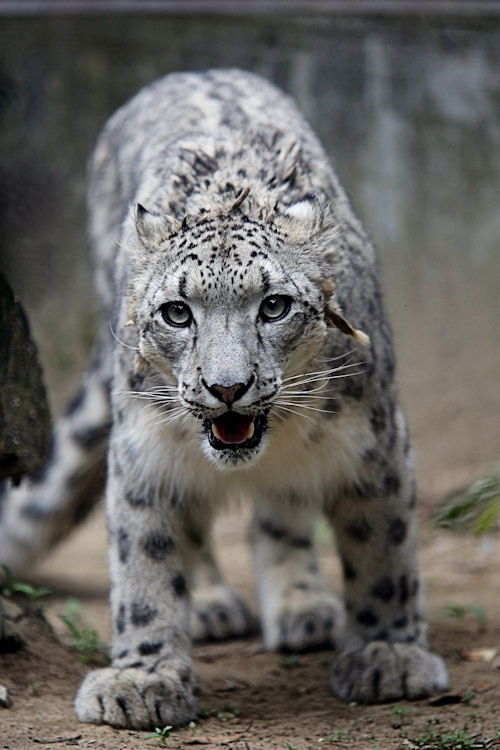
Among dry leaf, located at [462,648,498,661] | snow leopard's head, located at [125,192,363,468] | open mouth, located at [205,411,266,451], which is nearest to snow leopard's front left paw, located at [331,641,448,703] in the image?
dry leaf, located at [462,648,498,661]

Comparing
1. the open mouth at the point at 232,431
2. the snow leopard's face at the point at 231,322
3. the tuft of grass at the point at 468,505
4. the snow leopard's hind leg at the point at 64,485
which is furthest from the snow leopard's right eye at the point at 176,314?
the snow leopard's hind leg at the point at 64,485

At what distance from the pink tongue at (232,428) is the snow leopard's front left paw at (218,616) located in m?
2.28

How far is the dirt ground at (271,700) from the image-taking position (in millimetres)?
4445

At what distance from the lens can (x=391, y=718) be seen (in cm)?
481

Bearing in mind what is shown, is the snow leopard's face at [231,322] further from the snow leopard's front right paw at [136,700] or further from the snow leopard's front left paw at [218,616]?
the snow leopard's front left paw at [218,616]

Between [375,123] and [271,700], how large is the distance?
6031 millimetres

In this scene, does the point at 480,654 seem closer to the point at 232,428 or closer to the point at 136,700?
the point at 136,700

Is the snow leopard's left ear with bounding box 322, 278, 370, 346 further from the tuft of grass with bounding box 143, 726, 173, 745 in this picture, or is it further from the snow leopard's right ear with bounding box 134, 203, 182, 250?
the tuft of grass with bounding box 143, 726, 173, 745

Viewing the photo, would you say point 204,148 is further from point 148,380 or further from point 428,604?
point 428,604

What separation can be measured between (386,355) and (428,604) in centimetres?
220

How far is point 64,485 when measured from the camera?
6.84 m

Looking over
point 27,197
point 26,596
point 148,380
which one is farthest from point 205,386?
point 27,197

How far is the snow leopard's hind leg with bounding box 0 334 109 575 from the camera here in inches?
265

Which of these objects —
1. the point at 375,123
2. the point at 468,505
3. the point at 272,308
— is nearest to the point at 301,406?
the point at 272,308
